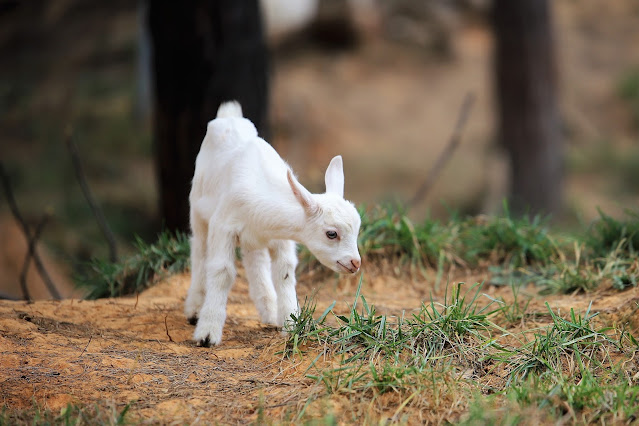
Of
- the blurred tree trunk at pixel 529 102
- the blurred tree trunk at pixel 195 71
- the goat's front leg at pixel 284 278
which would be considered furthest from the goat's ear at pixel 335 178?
the blurred tree trunk at pixel 529 102

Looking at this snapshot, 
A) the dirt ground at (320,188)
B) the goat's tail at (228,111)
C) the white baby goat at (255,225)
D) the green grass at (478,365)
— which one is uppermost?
the goat's tail at (228,111)

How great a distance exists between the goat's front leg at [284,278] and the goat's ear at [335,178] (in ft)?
1.65

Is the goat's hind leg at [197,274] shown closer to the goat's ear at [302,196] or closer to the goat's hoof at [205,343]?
the goat's hoof at [205,343]

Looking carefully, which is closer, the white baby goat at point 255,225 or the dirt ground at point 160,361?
the dirt ground at point 160,361

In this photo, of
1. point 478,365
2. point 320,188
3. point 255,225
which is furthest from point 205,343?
point 320,188

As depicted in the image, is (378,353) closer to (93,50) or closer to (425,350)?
(425,350)

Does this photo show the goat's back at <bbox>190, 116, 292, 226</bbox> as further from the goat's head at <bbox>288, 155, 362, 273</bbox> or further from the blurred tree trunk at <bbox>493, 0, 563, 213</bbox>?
the blurred tree trunk at <bbox>493, 0, 563, 213</bbox>

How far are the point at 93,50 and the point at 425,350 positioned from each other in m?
18.4

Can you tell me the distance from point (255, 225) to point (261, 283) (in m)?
0.56

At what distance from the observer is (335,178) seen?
477cm

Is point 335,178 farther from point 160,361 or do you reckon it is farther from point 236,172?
point 160,361

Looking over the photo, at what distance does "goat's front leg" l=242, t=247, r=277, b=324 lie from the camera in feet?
16.7

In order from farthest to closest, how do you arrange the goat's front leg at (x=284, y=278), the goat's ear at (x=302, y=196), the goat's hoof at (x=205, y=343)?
1. the goat's front leg at (x=284, y=278)
2. the goat's hoof at (x=205, y=343)
3. the goat's ear at (x=302, y=196)

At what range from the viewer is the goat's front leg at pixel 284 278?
4867 mm
